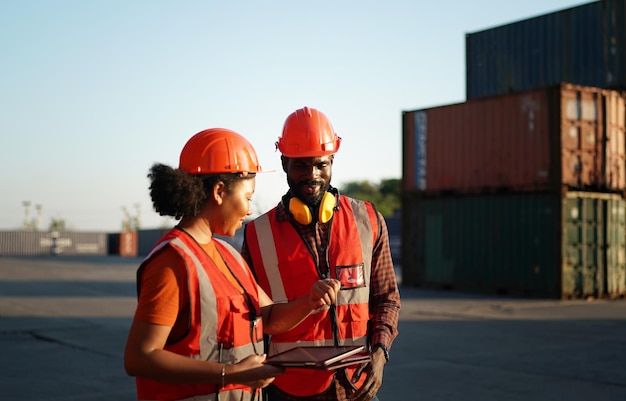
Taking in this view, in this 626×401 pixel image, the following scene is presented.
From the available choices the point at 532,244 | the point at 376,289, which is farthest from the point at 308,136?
the point at 532,244

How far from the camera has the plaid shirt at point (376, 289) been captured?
9.44 feet

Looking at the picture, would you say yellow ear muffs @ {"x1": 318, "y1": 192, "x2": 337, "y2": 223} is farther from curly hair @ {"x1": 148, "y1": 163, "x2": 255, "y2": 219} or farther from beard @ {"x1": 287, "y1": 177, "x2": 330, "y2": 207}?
curly hair @ {"x1": 148, "y1": 163, "x2": 255, "y2": 219}

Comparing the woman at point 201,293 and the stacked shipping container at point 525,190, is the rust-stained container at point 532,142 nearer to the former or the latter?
the stacked shipping container at point 525,190

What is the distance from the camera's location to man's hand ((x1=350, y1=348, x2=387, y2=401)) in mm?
2809

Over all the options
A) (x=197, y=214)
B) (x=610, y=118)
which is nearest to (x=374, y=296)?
(x=197, y=214)

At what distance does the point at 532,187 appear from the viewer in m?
18.1

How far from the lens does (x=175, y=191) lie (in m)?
2.35

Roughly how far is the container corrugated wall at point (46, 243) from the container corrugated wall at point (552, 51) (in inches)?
1616

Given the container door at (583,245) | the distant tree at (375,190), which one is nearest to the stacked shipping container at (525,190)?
the container door at (583,245)

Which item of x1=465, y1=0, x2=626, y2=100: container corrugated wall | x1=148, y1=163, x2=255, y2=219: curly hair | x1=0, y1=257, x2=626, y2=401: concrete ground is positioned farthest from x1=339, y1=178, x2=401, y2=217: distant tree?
x1=148, y1=163, x2=255, y2=219: curly hair

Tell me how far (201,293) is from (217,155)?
474 millimetres

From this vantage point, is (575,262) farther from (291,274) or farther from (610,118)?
(291,274)

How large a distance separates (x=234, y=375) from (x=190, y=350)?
145mm

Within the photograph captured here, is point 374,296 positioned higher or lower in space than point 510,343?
higher
